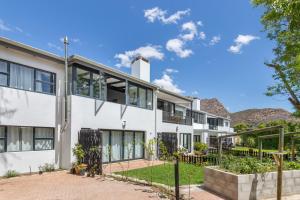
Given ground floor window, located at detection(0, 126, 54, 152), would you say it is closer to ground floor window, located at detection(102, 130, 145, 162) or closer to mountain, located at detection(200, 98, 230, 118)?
ground floor window, located at detection(102, 130, 145, 162)

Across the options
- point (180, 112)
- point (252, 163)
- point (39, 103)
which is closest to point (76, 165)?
point (39, 103)

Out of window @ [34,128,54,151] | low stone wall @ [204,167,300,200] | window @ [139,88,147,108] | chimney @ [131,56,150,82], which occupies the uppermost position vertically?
chimney @ [131,56,150,82]

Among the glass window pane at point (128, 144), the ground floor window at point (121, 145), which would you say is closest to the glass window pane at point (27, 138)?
the ground floor window at point (121, 145)

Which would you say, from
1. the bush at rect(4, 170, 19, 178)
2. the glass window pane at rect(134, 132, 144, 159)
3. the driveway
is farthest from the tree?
the bush at rect(4, 170, 19, 178)

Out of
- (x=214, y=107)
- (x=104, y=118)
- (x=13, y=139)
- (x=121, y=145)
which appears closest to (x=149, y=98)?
(x=121, y=145)

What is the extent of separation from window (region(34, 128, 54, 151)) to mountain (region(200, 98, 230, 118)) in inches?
A: 1954

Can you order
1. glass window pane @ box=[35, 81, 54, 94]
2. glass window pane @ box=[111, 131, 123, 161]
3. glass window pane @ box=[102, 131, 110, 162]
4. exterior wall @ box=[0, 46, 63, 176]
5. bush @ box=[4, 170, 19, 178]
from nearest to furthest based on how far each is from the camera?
bush @ box=[4, 170, 19, 178] → exterior wall @ box=[0, 46, 63, 176] → glass window pane @ box=[35, 81, 54, 94] → glass window pane @ box=[102, 131, 110, 162] → glass window pane @ box=[111, 131, 123, 161]

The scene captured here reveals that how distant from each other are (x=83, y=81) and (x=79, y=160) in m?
4.95

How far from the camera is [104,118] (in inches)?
701

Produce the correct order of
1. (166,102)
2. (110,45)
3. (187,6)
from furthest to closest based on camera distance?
1. (166,102)
2. (110,45)
3. (187,6)

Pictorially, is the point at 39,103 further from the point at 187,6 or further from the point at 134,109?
the point at 187,6

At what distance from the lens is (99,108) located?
686 inches

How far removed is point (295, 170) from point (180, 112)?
81.3 feet

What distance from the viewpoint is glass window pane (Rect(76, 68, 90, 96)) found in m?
16.4
